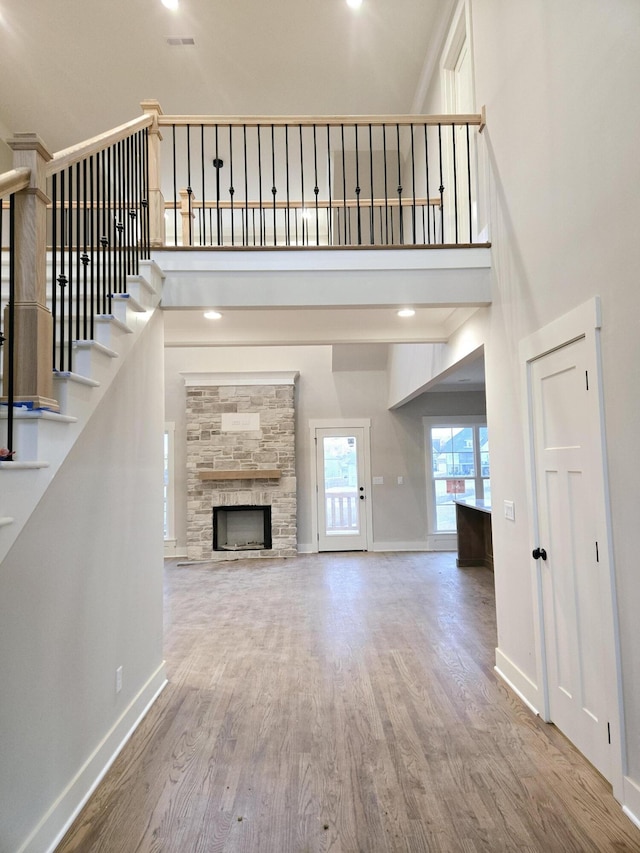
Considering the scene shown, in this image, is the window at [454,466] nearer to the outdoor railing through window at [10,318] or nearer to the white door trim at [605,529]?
the white door trim at [605,529]

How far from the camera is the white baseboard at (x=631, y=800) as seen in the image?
2066 millimetres

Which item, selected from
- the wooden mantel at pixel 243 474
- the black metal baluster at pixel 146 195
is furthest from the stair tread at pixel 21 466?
the wooden mantel at pixel 243 474

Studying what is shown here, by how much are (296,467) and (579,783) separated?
6.74 meters

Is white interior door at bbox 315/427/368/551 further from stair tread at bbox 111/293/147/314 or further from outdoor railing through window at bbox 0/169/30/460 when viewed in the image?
outdoor railing through window at bbox 0/169/30/460

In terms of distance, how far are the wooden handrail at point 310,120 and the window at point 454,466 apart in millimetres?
5772

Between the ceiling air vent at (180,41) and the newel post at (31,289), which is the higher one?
the ceiling air vent at (180,41)

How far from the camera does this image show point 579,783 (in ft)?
7.77

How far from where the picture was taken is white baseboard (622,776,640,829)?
207cm

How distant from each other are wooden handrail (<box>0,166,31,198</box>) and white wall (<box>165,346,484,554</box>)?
7003mm

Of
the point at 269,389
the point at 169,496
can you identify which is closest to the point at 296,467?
the point at 269,389

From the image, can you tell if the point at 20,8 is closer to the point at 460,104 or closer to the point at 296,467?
the point at 460,104

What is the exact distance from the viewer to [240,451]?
862 centimetres

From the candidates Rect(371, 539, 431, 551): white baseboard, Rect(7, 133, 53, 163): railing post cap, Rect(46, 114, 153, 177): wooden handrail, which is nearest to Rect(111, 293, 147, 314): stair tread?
Rect(46, 114, 153, 177): wooden handrail

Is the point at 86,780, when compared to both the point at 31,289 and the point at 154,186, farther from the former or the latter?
the point at 154,186
